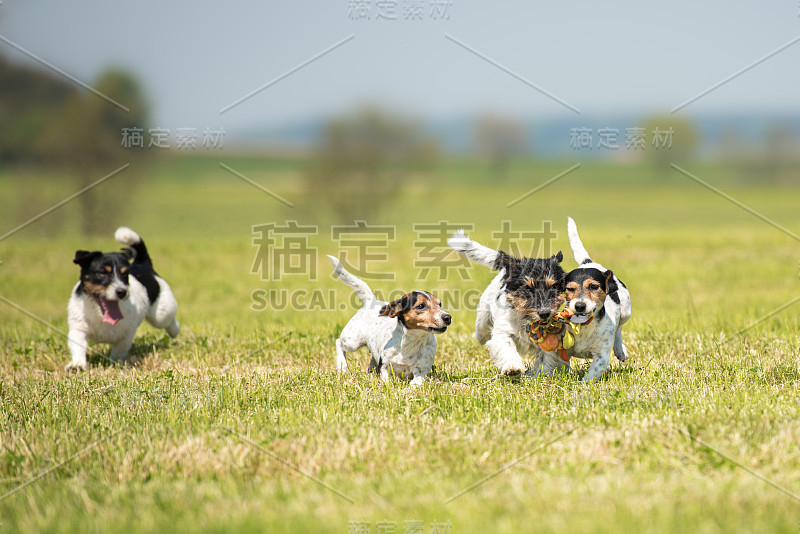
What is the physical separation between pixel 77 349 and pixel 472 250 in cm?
461

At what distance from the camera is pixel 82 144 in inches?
886

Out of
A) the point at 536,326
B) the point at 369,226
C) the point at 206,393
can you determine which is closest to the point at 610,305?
the point at 536,326

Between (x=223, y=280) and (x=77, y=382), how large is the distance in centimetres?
950

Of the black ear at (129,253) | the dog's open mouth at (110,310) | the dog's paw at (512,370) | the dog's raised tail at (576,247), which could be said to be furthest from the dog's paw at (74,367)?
the dog's raised tail at (576,247)

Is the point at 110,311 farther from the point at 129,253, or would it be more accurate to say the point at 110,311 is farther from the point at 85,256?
the point at 129,253

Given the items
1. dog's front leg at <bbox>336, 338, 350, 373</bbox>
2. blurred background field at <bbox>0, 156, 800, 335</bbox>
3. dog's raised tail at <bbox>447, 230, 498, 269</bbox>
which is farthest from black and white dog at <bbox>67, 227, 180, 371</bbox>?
dog's raised tail at <bbox>447, 230, 498, 269</bbox>

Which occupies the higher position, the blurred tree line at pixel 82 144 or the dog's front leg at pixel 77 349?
the blurred tree line at pixel 82 144

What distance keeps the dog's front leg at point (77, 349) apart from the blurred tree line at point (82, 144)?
41.4 ft

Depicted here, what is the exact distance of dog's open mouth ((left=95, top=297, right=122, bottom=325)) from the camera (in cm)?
808

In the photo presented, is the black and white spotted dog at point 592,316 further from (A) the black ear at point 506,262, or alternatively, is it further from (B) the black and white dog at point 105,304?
(B) the black and white dog at point 105,304

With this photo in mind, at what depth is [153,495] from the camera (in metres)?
4.29

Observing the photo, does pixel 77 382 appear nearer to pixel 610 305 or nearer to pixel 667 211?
pixel 610 305

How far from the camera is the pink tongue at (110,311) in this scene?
26.5 feet

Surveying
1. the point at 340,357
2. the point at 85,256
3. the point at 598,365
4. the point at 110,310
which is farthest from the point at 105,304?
the point at 598,365
